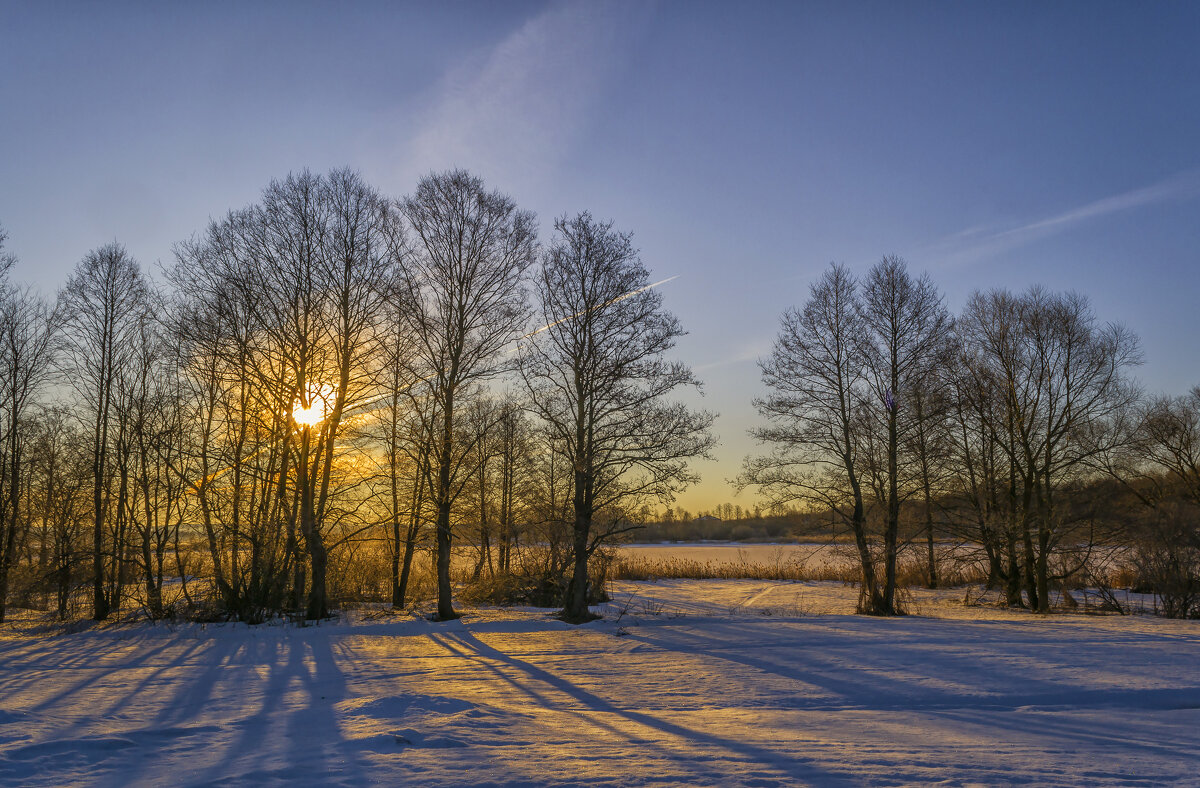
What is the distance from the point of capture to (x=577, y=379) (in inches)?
675

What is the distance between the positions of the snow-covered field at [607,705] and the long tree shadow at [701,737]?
1.3 inches

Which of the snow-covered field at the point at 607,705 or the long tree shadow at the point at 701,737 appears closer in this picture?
the long tree shadow at the point at 701,737

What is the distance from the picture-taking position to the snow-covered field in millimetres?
5789

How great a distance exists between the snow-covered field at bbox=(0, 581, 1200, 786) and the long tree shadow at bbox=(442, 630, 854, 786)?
3 cm

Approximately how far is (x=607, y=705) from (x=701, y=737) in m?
2.09

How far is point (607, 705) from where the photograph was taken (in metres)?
8.76

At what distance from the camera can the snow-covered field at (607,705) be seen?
5789 millimetres

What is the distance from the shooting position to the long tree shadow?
5.61 metres

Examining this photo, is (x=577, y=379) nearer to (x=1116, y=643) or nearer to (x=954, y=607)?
(x=1116, y=643)

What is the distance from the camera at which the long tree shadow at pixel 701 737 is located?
18.4 feet

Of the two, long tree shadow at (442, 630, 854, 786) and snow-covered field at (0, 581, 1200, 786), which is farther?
snow-covered field at (0, 581, 1200, 786)

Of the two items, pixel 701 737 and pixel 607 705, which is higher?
pixel 701 737

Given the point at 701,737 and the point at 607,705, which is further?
the point at 607,705

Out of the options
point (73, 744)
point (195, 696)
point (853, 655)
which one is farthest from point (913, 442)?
point (73, 744)
